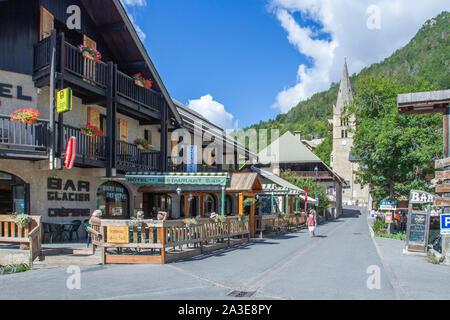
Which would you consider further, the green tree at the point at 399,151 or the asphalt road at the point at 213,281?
the green tree at the point at 399,151

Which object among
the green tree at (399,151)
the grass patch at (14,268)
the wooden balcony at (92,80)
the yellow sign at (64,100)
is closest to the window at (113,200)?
the wooden balcony at (92,80)

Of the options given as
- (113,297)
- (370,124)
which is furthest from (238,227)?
(370,124)

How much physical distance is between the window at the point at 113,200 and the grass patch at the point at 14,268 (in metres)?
7.20

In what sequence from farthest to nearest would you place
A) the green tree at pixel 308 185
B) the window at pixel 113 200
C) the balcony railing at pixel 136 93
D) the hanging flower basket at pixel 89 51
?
the green tree at pixel 308 185 → the balcony railing at pixel 136 93 → the window at pixel 113 200 → the hanging flower basket at pixel 89 51

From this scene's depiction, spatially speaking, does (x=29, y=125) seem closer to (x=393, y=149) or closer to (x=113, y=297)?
(x=113, y=297)

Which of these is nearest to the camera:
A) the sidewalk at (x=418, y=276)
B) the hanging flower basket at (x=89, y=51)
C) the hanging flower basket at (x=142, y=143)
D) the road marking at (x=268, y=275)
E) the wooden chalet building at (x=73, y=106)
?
the sidewalk at (x=418, y=276)

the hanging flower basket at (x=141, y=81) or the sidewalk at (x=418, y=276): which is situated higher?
the hanging flower basket at (x=141, y=81)

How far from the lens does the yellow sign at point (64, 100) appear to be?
13633mm

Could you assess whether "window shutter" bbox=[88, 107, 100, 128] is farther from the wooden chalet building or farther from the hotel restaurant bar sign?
the hotel restaurant bar sign

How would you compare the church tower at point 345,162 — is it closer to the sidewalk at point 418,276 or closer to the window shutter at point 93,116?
the window shutter at point 93,116

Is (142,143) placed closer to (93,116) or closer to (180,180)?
(93,116)

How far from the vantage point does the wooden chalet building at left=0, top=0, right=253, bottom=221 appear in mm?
14430

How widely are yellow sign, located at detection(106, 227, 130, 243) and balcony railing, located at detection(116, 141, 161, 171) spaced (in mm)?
6643

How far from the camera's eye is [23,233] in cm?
1130
